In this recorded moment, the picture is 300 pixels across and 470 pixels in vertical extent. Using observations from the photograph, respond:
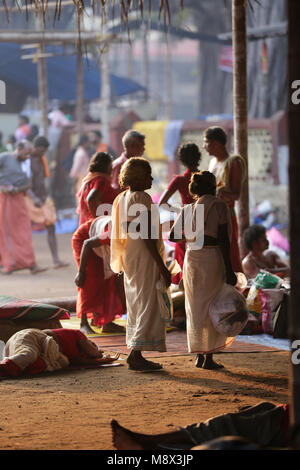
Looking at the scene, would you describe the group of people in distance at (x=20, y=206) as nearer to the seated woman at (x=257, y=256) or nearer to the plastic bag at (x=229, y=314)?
the seated woman at (x=257, y=256)

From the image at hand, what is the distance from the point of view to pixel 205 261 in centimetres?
661

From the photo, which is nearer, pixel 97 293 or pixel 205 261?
pixel 205 261

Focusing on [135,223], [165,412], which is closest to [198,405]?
[165,412]

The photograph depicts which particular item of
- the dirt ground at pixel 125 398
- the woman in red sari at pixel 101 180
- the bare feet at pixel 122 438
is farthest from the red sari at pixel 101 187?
the bare feet at pixel 122 438

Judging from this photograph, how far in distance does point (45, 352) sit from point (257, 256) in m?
3.20

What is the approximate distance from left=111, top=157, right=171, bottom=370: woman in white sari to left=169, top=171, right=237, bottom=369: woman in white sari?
220 millimetres

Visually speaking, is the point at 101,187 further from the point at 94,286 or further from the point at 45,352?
the point at 45,352

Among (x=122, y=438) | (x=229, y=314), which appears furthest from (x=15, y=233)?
(x=122, y=438)

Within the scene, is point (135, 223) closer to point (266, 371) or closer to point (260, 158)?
point (266, 371)

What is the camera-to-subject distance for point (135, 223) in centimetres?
664

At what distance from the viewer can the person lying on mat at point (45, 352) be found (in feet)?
21.5

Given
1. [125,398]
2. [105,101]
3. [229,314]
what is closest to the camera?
[125,398]

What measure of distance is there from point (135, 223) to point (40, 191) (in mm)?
7132

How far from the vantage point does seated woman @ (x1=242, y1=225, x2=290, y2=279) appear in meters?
9.06
